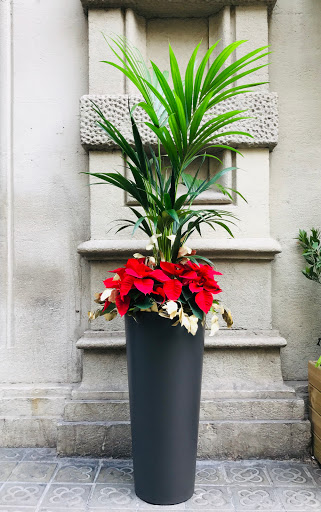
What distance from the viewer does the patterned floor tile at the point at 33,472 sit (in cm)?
207

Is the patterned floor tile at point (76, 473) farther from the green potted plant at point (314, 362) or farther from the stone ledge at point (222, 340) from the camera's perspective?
the green potted plant at point (314, 362)

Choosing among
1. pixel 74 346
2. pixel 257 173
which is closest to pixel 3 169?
pixel 74 346

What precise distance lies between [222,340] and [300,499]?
2.79 feet

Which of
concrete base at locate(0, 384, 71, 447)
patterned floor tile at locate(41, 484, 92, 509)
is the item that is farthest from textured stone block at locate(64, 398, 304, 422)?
patterned floor tile at locate(41, 484, 92, 509)

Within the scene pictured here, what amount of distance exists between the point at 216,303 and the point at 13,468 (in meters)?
1.38

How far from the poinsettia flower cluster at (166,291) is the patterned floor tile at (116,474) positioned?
2.89ft

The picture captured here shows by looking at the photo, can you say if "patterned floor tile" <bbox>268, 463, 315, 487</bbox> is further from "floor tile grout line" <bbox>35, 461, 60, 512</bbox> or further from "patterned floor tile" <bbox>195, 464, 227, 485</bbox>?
"floor tile grout line" <bbox>35, 461, 60, 512</bbox>

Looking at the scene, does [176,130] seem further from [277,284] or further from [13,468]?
[13,468]

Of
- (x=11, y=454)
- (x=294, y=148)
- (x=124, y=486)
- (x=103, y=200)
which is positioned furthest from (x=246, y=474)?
(x=294, y=148)

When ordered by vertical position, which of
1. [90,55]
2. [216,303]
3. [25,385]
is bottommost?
[25,385]

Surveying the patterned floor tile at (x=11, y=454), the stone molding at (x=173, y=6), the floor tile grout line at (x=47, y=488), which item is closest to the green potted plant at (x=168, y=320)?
the floor tile grout line at (x=47, y=488)

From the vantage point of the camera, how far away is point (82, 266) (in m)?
2.59

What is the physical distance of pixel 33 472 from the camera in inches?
84.4

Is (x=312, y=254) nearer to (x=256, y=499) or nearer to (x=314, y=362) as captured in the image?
(x=314, y=362)
